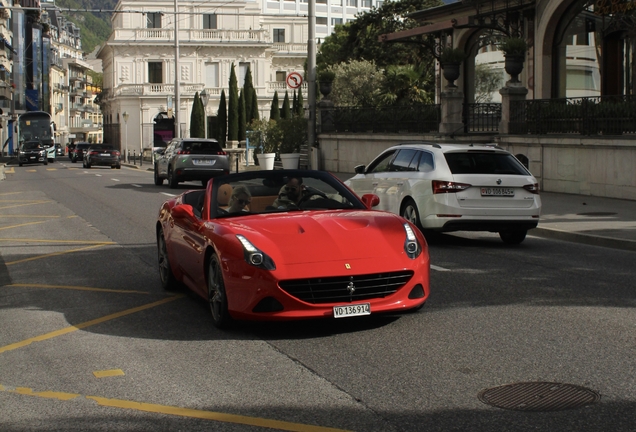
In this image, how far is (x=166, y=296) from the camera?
9961 millimetres

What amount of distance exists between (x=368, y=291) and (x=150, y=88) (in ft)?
264

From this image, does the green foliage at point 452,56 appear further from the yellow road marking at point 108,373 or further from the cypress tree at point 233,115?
the cypress tree at point 233,115

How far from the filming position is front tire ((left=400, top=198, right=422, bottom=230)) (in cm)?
1471

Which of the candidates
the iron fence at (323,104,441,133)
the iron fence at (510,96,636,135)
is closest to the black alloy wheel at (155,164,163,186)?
the iron fence at (323,104,441,133)

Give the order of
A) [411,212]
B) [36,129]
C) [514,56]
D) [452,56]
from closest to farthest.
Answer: [411,212] < [514,56] < [452,56] < [36,129]

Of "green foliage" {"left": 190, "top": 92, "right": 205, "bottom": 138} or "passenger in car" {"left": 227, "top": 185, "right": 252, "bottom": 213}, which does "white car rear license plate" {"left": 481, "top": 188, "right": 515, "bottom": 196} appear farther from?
"green foliage" {"left": 190, "top": 92, "right": 205, "bottom": 138}

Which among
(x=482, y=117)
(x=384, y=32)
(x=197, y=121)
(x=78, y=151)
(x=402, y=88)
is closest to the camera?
(x=482, y=117)

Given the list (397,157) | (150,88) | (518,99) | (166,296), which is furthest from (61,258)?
(150,88)

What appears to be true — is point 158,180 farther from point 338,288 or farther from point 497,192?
point 338,288

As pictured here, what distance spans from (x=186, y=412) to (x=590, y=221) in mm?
13012

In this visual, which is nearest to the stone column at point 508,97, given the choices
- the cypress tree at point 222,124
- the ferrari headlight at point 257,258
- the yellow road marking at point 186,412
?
the ferrari headlight at point 257,258

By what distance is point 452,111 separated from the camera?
29922 millimetres

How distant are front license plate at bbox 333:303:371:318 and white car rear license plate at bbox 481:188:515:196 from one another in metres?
7.01

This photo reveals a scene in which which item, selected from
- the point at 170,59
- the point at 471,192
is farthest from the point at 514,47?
the point at 170,59
